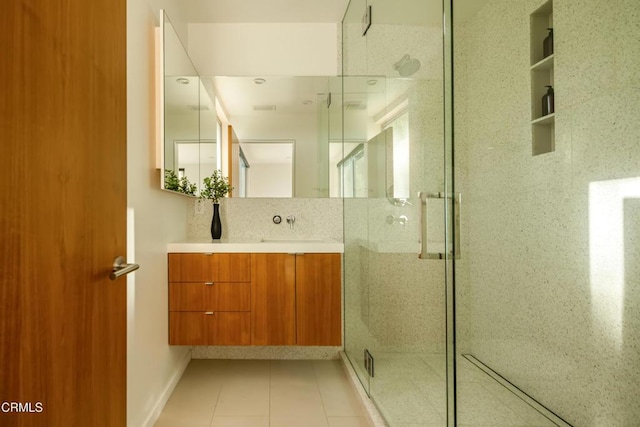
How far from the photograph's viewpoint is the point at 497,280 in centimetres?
115

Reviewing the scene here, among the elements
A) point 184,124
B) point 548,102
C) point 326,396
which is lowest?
point 326,396

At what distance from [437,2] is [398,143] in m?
0.54

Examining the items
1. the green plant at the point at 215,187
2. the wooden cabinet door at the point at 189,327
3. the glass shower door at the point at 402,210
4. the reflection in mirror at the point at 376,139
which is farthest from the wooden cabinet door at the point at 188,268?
the reflection in mirror at the point at 376,139

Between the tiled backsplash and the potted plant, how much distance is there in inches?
5.3

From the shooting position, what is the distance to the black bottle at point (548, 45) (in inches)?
38.5

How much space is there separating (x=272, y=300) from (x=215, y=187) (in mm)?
944

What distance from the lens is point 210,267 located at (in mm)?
2303

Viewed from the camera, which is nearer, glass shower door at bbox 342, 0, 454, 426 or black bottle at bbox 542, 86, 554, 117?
black bottle at bbox 542, 86, 554, 117

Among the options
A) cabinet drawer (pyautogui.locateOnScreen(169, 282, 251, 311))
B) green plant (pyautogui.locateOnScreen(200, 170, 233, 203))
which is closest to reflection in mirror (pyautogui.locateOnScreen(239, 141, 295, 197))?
green plant (pyautogui.locateOnScreen(200, 170, 233, 203))

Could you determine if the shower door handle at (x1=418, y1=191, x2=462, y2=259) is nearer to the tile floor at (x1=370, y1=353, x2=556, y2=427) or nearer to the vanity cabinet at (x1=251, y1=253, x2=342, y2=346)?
the tile floor at (x1=370, y1=353, x2=556, y2=427)

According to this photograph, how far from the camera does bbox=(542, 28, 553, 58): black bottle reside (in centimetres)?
98

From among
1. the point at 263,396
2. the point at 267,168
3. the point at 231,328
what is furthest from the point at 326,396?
the point at 267,168

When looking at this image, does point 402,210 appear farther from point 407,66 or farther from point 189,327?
point 189,327

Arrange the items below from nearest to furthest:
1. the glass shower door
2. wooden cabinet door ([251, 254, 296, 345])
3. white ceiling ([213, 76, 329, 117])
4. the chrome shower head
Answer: the glass shower door, the chrome shower head, wooden cabinet door ([251, 254, 296, 345]), white ceiling ([213, 76, 329, 117])
